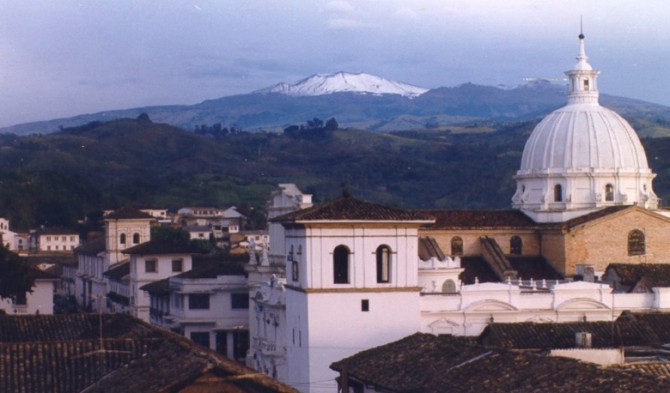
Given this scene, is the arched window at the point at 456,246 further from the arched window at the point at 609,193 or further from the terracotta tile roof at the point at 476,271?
the arched window at the point at 609,193

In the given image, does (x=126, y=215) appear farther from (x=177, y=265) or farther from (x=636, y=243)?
(x=636, y=243)

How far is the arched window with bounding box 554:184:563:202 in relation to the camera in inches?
2518

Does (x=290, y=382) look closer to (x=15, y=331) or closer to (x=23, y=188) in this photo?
(x=15, y=331)

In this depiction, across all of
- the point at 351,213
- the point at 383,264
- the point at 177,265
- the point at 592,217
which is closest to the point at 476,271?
the point at 592,217

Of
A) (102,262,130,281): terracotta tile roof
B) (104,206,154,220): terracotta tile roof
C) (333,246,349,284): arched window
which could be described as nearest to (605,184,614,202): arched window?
(333,246,349,284): arched window

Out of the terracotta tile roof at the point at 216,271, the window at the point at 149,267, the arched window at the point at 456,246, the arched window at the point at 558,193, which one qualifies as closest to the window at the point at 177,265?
the window at the point at 149,267

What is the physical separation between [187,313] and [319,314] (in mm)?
24011

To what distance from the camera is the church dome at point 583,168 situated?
2496 inches

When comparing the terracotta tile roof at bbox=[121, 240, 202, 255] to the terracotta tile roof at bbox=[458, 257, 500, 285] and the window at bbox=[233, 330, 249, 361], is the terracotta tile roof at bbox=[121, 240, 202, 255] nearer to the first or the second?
the window at bbox=[233, 330, 249, 361]

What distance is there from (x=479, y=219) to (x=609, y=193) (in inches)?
225

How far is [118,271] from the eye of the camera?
86.4 metres

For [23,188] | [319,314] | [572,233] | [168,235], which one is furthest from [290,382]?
[23,188]

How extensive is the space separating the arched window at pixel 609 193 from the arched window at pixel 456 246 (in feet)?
22.2

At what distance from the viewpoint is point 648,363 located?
33.7 metres
